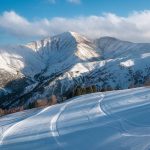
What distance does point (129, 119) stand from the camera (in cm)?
2417

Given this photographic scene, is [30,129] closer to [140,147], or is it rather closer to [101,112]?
[101,112]

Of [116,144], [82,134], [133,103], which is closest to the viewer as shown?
[116,144]

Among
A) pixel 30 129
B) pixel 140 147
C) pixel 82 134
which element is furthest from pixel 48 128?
pixel 140 147

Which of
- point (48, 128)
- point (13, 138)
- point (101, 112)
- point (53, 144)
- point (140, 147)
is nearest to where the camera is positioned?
point (140, 147)

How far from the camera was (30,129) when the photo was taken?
25672 millimetres

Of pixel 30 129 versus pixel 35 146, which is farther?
Result: pixel 30 129

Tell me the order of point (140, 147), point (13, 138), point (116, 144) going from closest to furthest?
point (140, 147)
point (116, 144)
point (13, 138)

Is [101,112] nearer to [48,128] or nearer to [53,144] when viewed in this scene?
[48,128]

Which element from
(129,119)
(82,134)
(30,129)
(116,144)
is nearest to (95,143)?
(116,144)

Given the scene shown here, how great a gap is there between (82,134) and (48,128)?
3.72 m

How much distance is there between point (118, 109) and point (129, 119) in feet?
16.6

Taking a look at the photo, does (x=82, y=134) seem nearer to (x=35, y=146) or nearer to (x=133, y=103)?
(x=35, y=146)

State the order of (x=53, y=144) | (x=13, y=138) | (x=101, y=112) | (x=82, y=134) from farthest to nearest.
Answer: (x=101, y=112) → (x=13, y=138) → (x=82, y=134) → (x=53, y=144)

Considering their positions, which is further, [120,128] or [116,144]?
[120,128]
